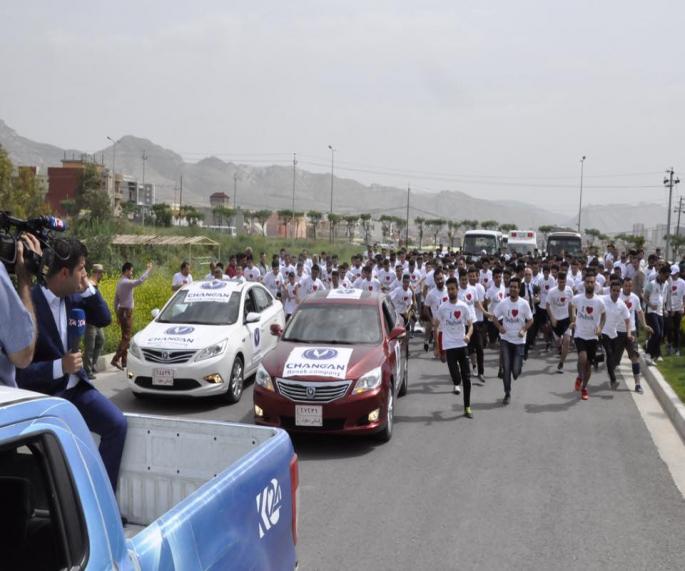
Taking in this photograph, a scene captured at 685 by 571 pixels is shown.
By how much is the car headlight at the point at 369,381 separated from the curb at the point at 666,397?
3.88 metres

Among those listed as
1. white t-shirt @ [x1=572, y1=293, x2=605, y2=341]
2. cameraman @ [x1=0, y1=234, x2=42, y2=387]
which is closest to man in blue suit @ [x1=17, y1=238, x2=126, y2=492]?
cameraman @ [x1=0, y1=234, x2=42, y2=387]

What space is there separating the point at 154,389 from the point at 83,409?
19.5 ft

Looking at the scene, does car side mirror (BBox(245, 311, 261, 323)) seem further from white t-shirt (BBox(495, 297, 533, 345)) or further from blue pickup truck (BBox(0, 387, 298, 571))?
blue pickup truck (BBox(0, 387, 298, 571))

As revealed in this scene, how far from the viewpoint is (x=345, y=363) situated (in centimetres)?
827

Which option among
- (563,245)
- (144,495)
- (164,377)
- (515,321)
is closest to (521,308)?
(515,321)

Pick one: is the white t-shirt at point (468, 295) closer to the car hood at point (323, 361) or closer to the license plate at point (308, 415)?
the car hood at point (323, 361)

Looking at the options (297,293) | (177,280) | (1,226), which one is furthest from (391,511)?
(297,293)

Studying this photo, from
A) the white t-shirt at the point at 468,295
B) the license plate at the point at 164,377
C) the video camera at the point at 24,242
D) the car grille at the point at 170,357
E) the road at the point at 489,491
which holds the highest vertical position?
the video camera at the point at 24,242

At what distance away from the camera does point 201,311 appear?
11203mm

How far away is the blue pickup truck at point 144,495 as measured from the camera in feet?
7.25

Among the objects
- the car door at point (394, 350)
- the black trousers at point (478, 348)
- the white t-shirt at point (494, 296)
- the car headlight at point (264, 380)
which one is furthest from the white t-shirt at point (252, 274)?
the car headlight at point (264, 380)

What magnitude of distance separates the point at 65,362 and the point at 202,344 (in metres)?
6.08

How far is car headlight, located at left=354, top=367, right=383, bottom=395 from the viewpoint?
8031 mm

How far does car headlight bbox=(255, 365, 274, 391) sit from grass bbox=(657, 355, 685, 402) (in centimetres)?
602
